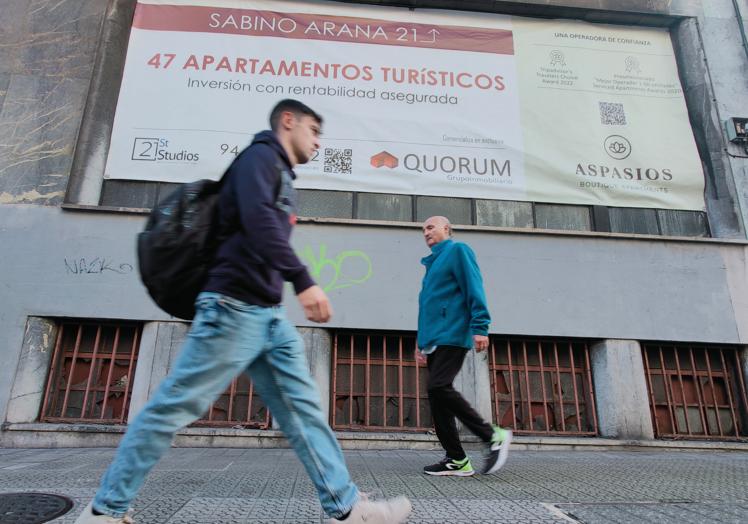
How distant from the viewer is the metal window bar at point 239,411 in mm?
6047

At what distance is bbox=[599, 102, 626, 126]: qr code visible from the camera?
25.5 ft

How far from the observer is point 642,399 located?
6.30 metres

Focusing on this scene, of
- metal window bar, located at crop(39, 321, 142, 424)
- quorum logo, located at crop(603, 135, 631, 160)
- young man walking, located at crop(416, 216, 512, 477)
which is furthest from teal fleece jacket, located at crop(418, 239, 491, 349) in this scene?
quorum logo, located at crop(603, 135, 631, 160)

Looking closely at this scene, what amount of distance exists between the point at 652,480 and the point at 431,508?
6.24 ft

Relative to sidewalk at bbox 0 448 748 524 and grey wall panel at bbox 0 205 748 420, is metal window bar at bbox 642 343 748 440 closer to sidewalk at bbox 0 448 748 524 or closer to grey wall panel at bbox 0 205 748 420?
grey wall panel at bbox 0 205 748 420

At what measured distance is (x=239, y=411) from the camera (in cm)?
620

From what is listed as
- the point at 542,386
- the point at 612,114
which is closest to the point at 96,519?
the point at 542,386

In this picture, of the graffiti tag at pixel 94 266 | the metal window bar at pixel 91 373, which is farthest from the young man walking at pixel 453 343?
the graffiti tag at pixel 94 266

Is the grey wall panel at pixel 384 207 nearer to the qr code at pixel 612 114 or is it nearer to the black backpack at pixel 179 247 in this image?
the qr code at pixel 612 114

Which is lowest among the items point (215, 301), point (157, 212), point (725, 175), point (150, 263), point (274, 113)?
point (215, 301)

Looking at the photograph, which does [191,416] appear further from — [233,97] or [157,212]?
[233,97]

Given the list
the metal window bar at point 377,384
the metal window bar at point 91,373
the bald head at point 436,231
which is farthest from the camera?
the metal window bar at point 377,384

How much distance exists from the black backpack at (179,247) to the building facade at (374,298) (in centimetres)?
450

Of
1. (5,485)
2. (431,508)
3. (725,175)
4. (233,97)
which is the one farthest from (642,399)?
(233,97)
